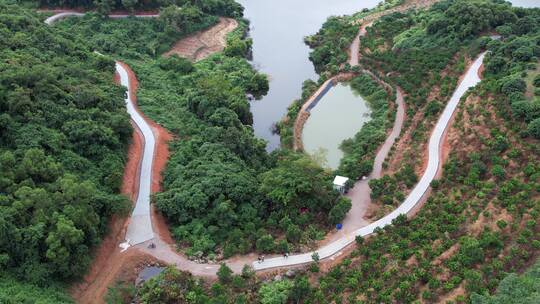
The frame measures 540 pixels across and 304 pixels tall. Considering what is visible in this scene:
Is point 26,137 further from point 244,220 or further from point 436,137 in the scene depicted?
point 436,137

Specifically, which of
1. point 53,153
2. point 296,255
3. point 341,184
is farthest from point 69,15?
point 296,255

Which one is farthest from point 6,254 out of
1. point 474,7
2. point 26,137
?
point 474,7

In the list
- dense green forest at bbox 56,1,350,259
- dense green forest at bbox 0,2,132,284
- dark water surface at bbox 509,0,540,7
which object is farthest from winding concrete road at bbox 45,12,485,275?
dark water surface at bbox 509,0,540,7

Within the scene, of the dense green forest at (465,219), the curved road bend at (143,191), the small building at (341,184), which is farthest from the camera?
the small building at (341,184)

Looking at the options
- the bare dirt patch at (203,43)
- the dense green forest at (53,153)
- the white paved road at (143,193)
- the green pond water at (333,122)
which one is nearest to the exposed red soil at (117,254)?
the white paved road at (143,193)

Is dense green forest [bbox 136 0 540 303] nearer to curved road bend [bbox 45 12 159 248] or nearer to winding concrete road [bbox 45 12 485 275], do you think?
winding concrete road [bbox 45 12 485 275]

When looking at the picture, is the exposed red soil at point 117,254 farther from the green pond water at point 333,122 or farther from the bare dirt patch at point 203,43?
the bare dirt patch at point 203,43

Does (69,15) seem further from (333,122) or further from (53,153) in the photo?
(333,122)
